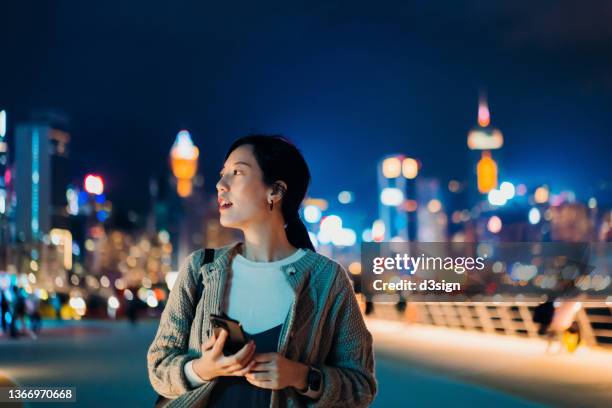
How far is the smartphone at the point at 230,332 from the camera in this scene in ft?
8.27

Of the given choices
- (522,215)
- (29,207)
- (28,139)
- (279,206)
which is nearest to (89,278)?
(29,207)

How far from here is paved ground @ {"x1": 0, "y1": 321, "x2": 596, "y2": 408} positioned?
10133 mm

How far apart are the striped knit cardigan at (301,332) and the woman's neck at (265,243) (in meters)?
0.06

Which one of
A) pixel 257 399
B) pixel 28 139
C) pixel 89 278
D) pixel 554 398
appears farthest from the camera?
pixel 28 139

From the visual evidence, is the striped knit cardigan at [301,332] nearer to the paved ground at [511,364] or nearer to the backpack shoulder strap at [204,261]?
the backpack shoulder strap at [204,261]

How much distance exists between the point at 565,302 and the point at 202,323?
43.9 ft

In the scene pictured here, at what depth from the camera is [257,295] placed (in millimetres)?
2826

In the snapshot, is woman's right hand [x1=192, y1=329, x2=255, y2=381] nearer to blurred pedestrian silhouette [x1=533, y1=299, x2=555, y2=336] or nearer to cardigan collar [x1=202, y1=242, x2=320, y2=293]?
cardigan collar [x1=202, y1=242, x2=320, y2=293]

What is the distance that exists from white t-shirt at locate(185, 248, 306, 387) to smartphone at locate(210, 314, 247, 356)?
0.65 feet

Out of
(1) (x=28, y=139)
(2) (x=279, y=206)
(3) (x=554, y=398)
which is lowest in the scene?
(3) (x=554, y=398)

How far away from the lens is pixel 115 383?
11.4 meters

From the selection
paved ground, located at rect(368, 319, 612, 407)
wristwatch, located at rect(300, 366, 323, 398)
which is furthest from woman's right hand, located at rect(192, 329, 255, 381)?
paved ground, located at rect(368, 319, 612, 407)

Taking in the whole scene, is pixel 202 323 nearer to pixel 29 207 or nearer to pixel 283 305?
pixel 283 305

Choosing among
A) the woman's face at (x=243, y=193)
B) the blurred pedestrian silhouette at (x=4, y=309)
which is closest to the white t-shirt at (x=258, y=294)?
the woman's face at (x=243, y=193)
